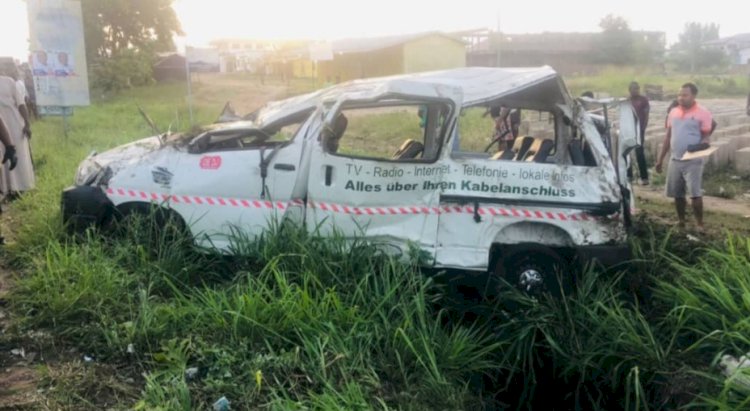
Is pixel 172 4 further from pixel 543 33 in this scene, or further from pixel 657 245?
pixel 657 245

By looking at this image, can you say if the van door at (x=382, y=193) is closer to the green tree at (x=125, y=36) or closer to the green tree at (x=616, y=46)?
the green tree at (x=125, y=36)

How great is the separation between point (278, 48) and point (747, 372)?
51459mm

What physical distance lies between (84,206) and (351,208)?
216cm

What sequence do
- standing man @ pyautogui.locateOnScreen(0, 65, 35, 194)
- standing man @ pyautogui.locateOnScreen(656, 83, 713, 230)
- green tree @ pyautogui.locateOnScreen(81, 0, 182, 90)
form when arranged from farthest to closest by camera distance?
green tree @ pyautogui.locateOnScreen(81, 0, 182, 90)
standing man @ pyautogui.locateOnScreen(0, 65, 35, 194)
standing man @ pyautogui.locateOnScreen(656, 83, 713, 230)

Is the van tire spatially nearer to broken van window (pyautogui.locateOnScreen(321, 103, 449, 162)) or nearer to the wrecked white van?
the wrecked white van

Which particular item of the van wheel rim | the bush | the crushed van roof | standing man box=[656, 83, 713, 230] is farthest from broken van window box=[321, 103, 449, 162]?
the bush

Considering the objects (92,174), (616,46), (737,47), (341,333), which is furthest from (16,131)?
(737,47)

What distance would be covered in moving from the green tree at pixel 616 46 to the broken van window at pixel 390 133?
2845 centimetres

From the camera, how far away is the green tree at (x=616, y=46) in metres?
45.8

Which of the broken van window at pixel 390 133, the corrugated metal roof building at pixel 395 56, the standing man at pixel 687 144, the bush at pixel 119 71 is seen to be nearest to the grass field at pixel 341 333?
the broken van window at pixel 390 133

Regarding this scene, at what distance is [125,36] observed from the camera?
4388 centimetres

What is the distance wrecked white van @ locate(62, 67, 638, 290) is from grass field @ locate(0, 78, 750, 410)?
0.28 metres

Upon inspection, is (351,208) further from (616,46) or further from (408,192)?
(616,46)

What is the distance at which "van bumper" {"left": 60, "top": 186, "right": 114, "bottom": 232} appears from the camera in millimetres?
5777
